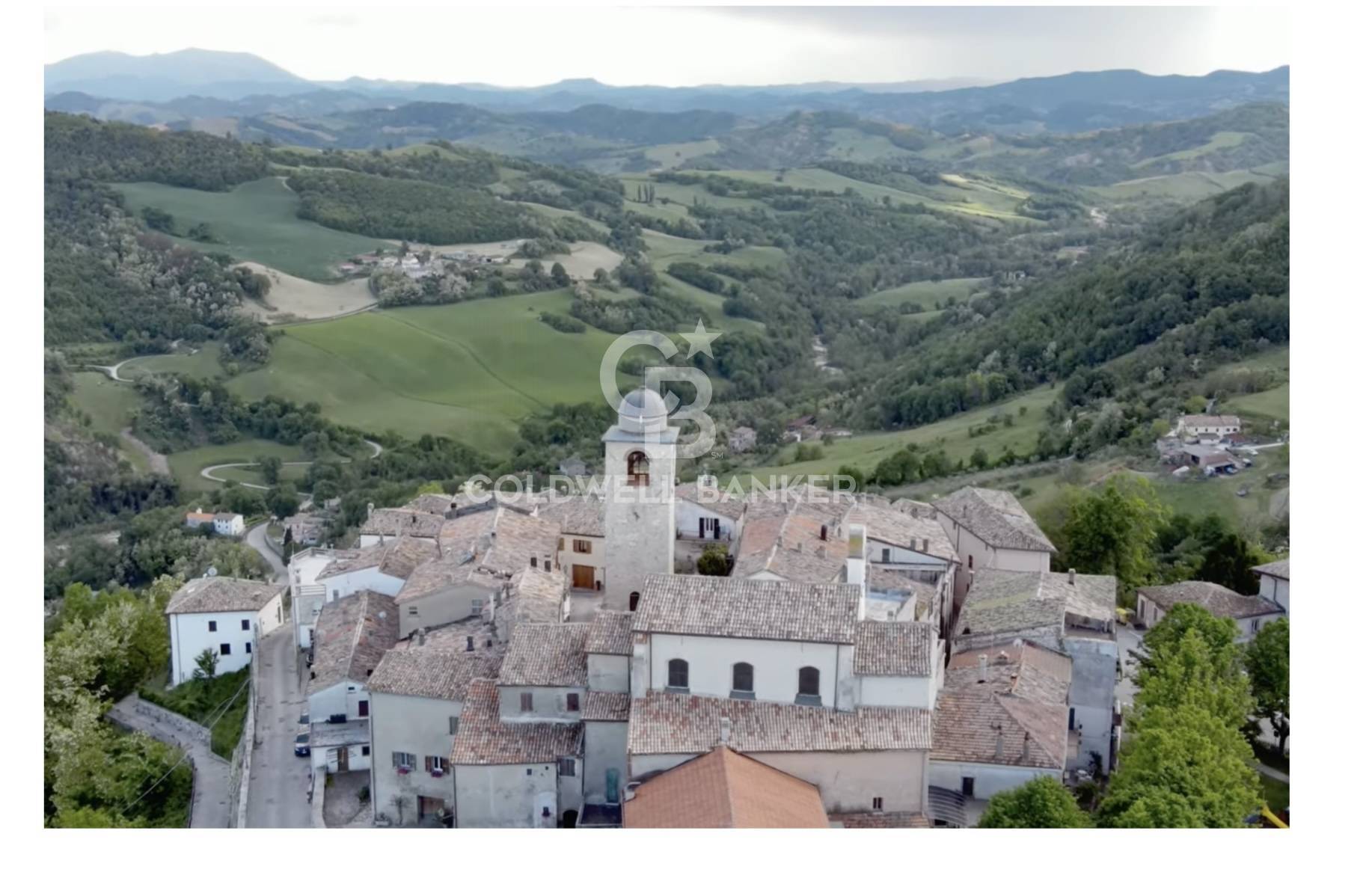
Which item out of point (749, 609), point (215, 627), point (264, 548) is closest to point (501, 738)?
point (749, 609)

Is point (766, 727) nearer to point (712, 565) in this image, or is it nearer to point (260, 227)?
point (712, 565)

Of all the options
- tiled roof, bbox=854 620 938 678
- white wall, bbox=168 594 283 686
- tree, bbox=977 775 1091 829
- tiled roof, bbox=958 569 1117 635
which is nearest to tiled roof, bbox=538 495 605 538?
white wall, bbox=168 594 283 686

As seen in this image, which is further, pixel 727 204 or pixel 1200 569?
pixel 727 204

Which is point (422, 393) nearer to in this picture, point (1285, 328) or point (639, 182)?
point (1285, 328)

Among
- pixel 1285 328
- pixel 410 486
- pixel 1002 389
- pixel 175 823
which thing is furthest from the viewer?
pixel 1002 389

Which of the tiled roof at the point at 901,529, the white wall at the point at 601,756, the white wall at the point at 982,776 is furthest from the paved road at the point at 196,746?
the tiled roof at the point at 901,529

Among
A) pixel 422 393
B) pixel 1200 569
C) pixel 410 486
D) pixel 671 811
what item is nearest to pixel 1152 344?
pixel 1200 569

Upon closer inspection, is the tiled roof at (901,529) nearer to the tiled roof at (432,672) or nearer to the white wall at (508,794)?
the tiled roof at (432,672)
